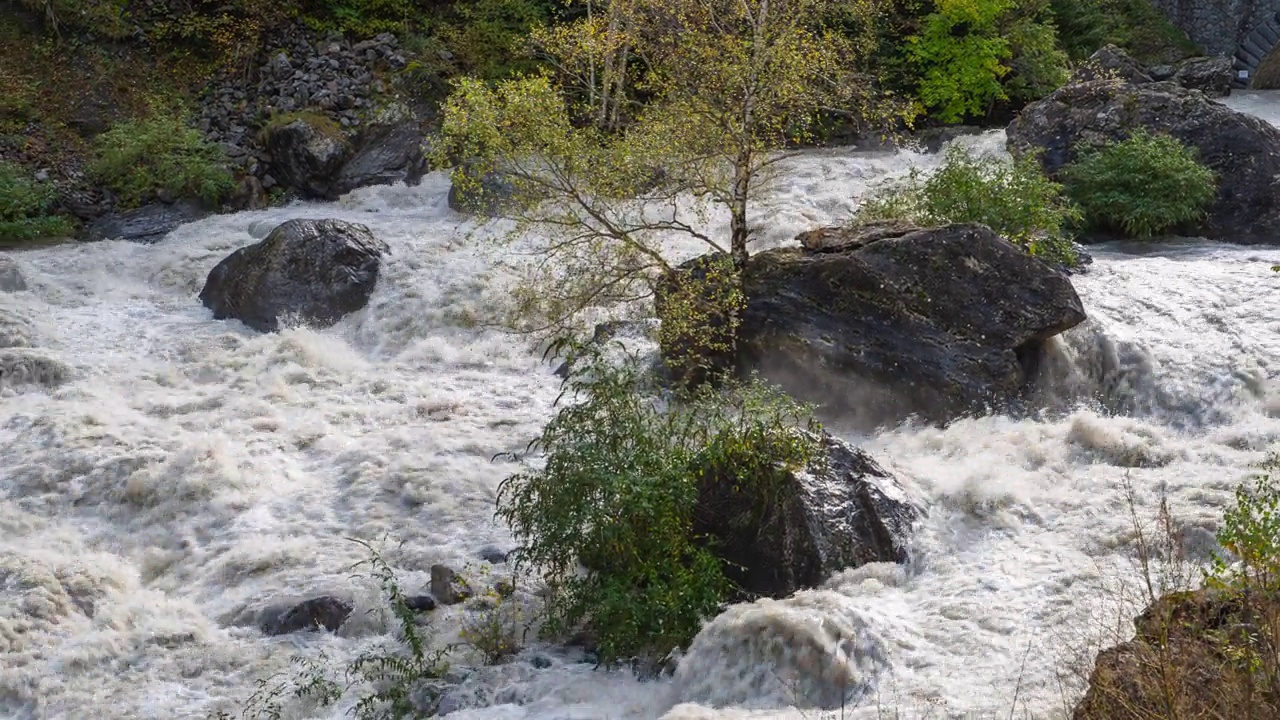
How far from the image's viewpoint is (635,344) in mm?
12164

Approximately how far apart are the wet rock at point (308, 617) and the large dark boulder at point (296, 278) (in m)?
5.72

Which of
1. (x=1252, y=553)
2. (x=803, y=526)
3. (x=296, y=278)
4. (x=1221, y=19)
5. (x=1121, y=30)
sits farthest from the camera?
(x=1221, y=19)

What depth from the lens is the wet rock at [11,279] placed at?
551 inches

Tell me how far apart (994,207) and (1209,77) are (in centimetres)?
922

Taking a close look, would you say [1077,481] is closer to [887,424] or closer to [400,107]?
[887,424]

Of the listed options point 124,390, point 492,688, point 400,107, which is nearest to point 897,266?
point 492,688

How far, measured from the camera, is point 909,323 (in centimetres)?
1091

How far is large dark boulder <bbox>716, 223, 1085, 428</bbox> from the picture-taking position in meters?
10.7

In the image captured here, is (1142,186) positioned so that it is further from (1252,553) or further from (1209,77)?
(1252,553)

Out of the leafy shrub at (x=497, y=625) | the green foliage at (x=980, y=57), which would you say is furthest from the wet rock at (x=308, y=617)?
the green foliage at (x=980, y=57)

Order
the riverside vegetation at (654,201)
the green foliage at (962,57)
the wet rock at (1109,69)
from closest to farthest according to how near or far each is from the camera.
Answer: the riverside vegetation at (654,201)
the wet rock at (1109,69)
the green foliage at (962,57)

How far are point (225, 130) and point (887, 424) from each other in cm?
1216

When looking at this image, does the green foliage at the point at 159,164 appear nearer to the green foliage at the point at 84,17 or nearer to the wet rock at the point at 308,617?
the green foliage at the point at 84,17

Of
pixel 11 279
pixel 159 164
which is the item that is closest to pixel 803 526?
pixel 11 279
